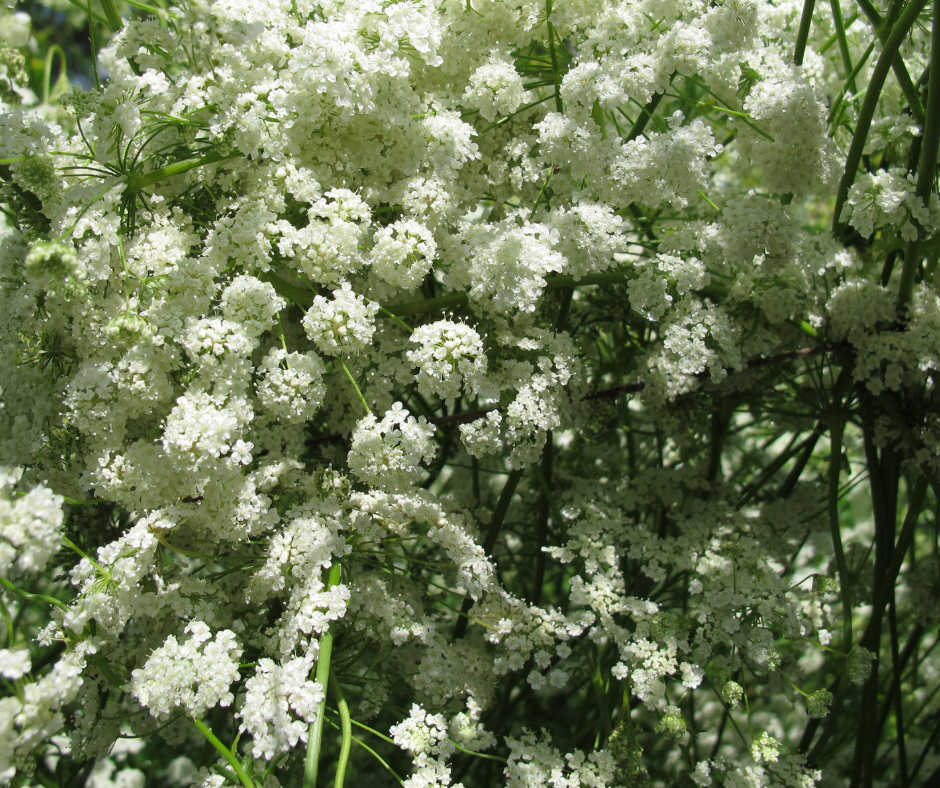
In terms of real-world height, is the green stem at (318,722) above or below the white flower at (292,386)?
below

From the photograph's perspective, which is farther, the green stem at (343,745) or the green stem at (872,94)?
the green stem at (872,94)

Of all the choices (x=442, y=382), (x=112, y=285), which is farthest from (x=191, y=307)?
(x=442, y=382)

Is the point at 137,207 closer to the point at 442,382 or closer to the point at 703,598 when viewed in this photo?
the point at 442,382

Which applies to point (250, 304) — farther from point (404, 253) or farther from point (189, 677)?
point (189, 677)

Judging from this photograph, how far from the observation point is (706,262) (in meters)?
1.33

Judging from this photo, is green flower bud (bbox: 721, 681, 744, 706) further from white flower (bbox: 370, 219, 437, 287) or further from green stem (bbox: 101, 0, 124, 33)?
green stem (bbox: 101, 0, 124, 33)

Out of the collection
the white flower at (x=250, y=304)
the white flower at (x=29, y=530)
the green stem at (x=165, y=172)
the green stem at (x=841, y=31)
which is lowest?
the white flower at (x=29, y=530)

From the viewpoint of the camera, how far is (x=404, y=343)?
136 centimetres

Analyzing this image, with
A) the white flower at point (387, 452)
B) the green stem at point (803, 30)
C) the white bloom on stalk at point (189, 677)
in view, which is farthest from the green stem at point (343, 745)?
the green stem at point (803, 30)

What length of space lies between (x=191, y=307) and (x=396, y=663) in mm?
824

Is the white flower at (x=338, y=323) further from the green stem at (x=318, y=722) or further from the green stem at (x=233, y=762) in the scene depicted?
the green stem at (x=233, y=762)

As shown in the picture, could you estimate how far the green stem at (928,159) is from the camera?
3.75ft

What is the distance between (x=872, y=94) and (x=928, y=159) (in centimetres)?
15

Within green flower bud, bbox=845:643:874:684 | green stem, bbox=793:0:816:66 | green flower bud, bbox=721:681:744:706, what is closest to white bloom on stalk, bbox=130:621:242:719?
green flower bud, bbox=721:681:744:706
